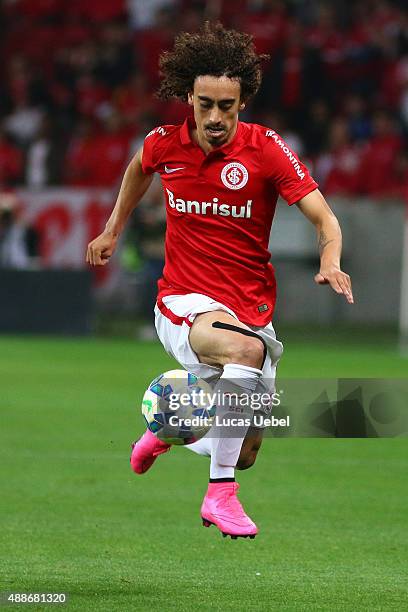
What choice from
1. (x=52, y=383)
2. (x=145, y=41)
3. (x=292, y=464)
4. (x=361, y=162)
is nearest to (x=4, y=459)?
(x=292, y=464)

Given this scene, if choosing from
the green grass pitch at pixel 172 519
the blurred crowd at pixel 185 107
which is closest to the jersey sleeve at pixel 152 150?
the green grass pitch at pixel 172 519

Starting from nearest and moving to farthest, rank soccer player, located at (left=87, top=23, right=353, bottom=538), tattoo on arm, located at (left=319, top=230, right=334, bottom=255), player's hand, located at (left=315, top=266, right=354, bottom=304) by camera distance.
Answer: player's hand, located at (left=315, top=266, right=354, bottom=304) < tattoo on arm, located at (left=319, top=230, right=334, bottom=255) < soccer player, located at (left=87, top=23, right=353, bottom=538)

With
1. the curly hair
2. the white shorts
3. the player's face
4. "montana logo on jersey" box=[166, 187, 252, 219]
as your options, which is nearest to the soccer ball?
the white shorts

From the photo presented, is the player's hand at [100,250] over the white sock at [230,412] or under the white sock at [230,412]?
over

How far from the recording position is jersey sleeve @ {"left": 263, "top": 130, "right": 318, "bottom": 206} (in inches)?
255

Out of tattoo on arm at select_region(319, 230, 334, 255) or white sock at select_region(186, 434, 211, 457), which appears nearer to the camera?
tattoo on arm at select_region(319, 230, 334, 255)

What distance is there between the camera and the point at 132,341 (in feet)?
58.3

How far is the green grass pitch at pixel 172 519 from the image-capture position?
6.31 meters

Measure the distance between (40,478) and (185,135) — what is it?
339cm

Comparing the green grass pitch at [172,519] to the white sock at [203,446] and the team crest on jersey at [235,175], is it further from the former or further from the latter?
the team crest on jersey at [235,175]

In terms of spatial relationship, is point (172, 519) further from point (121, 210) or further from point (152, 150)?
point (152, 150)

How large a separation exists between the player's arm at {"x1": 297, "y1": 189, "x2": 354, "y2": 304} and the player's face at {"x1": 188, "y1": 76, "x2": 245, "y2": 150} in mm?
Answer: 493

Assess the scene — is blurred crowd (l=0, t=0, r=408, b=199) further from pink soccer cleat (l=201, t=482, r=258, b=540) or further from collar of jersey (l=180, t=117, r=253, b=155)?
pink soccer cleat (l=201, t=482, r=258, b=540)

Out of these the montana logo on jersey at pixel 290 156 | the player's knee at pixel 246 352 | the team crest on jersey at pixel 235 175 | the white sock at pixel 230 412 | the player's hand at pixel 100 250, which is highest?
the montana logo on jersey at pixel 290 156
